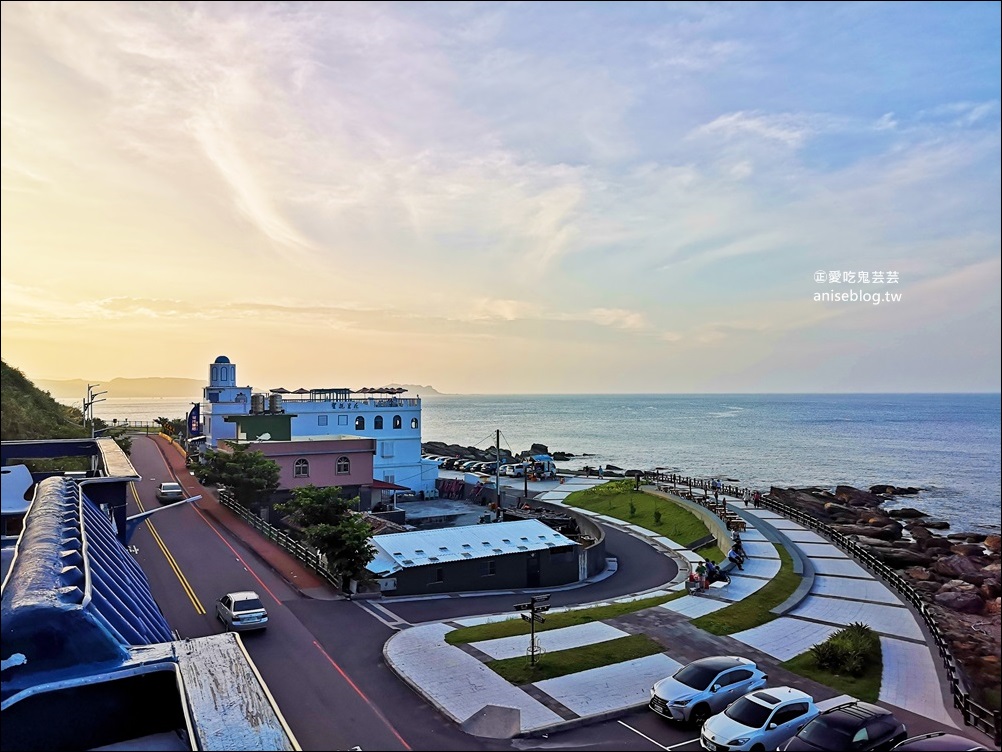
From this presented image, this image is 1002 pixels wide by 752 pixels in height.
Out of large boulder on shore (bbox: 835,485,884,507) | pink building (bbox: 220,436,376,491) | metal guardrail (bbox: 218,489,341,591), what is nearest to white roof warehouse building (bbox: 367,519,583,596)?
metal guardrail (bbox: 218,489,341,591)

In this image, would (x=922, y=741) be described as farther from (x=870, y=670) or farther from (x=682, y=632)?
(x=682, y=632)

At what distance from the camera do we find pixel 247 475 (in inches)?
1496

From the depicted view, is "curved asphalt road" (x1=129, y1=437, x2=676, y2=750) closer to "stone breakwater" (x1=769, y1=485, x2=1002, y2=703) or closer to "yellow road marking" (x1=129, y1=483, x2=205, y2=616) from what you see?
"yellow road marking" (x1=129, y1=483, x2=205, y2=616)

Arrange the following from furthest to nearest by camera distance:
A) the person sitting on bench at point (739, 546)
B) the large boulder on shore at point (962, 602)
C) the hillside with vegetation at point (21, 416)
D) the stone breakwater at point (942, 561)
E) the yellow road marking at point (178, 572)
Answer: the large boulder on shore at point (962, 602)
the person sitting on bench at point (739, 546)
the hillside with vegetation at point (21, 416)
the yellow road marking at point (178, 572)
the stone breakwater at point (942, 561)

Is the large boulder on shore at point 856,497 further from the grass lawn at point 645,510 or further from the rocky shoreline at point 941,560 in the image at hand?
the grass lawn at point 645,510

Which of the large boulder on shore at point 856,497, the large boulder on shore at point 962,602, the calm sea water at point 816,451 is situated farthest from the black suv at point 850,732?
the large boulder on shore at point 856,497

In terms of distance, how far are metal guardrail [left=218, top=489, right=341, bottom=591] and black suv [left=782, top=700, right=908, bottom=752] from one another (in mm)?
16549

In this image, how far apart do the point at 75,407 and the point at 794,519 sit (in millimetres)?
77756

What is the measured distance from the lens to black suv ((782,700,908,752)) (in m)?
13.1

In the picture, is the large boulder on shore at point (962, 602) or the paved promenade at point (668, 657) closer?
the paved promenade at point (668, 657)

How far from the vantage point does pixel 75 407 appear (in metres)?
78.1

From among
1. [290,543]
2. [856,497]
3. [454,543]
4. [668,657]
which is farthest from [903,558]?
[290,543]

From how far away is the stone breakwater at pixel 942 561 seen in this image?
19359 mm

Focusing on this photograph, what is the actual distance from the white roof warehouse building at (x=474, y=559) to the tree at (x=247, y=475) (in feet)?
42.4
